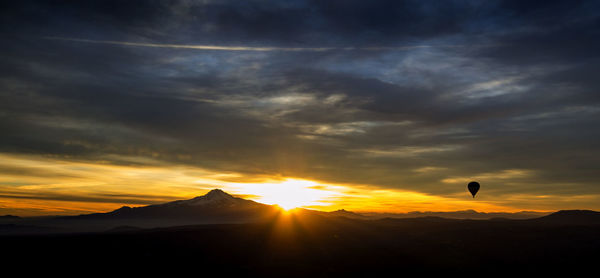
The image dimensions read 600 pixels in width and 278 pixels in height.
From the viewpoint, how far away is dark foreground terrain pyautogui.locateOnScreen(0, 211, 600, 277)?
9675 cm

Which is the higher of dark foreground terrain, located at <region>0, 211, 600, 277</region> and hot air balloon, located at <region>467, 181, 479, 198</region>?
hot air balloon, located at <region>467, 181, 479, 198</region>

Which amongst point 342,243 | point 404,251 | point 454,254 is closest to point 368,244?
point 342,243

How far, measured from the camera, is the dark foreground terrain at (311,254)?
317 ft

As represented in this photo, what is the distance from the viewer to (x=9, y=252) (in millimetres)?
119562

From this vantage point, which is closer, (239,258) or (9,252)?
(239,258)

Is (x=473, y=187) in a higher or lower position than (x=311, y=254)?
higher

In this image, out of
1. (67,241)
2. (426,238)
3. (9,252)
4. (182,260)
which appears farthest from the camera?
(426,238)

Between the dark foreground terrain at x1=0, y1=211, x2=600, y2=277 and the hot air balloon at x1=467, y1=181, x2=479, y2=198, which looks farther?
the hot air balloon at x1=467, y1=181, x2=479, y2=198

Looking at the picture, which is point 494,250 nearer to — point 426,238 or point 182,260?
point 426,238

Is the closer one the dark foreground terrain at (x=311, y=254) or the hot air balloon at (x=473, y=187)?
the dark foreground terrain at (x=311, y=254)

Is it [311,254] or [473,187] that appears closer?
[311,254]

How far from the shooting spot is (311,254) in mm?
118812

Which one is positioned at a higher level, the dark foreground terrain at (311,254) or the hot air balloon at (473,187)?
the hot air balloon at (473,187)

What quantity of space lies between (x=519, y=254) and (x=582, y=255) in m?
15.9
